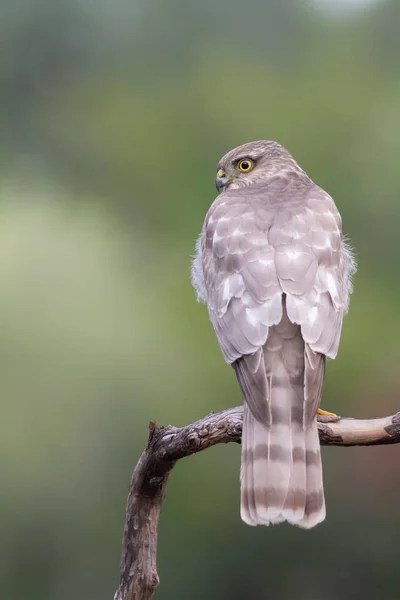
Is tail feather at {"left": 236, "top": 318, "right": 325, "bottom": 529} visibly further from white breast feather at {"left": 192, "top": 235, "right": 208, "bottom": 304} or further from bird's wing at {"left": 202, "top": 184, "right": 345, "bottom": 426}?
white breast feather at {"left": 192, "top": 235, "right": 208, "bottom": 304}

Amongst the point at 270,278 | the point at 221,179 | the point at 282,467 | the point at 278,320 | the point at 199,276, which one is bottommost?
the point at 282,467

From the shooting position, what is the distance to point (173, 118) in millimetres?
6508

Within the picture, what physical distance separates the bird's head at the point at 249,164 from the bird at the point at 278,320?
39 cm

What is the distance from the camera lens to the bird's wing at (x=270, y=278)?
2.58 meters

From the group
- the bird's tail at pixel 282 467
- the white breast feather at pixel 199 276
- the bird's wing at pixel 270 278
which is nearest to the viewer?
the bird's tail at pixel 282 467

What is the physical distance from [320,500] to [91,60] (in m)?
5.66

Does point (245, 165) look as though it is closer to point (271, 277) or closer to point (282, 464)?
point (271, 277)

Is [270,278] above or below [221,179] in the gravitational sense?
below

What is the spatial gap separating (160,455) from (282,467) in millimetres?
345

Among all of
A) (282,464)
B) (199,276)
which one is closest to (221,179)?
(199,276)

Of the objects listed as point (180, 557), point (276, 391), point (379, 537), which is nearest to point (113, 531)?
point (180, 557)

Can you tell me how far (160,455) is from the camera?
8.58 feet

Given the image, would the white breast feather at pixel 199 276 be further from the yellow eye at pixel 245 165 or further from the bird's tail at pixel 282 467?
the bird's tail at pixel 282 467

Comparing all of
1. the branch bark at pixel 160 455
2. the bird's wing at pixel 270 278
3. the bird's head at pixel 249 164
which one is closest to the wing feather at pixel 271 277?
the bird's wing at pixel 270 278
